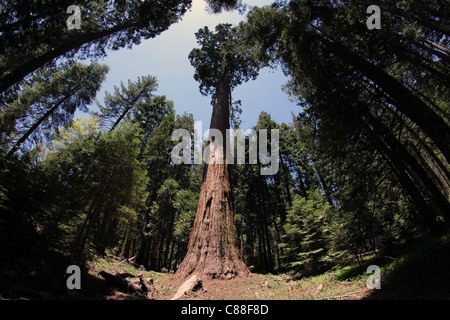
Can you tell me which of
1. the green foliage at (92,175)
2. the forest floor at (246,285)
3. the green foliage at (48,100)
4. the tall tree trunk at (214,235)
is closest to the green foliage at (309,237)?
the forest floor at (246,285)

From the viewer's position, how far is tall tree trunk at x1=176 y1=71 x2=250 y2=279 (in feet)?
17.4

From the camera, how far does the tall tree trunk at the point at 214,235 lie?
17.4 feet

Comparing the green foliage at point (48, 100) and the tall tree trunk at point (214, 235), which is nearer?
the tall tree trunk at point (214, 235)

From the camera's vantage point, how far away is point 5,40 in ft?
19.6

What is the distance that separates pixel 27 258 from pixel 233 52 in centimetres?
1289

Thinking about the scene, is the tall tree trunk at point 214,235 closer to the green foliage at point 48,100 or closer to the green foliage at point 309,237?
the green foliage at point 309,237

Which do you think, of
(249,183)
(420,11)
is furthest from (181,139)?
(420,11)

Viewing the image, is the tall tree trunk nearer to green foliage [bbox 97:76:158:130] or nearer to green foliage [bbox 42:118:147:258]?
green foliage [bbox 42:118:147:258]

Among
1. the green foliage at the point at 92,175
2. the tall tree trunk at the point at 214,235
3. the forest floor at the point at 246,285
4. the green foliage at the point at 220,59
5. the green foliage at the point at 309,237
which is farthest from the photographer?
the green foliage at the point at 220,59

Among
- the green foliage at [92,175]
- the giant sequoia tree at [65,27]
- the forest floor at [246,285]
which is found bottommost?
the forest floor at [246,285]

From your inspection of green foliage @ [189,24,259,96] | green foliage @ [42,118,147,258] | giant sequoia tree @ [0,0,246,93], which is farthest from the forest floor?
green foliage @ [189,24,259,96]

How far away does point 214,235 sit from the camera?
5746 mm

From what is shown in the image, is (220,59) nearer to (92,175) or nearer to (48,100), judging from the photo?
(92,175)
